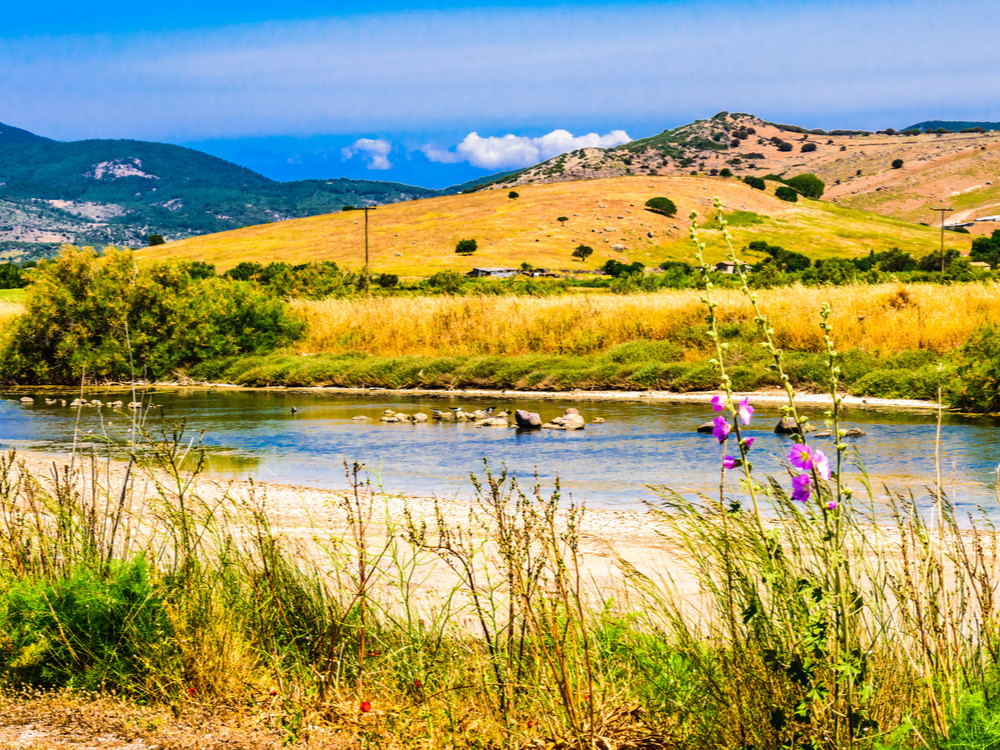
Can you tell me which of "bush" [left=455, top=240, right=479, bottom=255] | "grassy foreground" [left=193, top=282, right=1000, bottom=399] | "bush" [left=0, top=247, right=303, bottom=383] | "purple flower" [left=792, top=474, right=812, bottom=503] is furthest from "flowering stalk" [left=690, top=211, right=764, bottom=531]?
"bush" [left=455, top=240, right=479, bottom=255]

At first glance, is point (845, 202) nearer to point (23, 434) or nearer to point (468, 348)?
point (468, 348)

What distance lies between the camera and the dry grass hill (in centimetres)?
7756

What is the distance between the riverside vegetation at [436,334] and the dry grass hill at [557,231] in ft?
123

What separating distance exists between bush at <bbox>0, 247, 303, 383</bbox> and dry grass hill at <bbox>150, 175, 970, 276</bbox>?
37818 mm

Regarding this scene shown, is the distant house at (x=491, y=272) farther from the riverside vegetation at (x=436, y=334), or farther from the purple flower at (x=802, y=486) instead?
the purple flower at (x=802, y=486)

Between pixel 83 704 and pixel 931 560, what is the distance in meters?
3.76

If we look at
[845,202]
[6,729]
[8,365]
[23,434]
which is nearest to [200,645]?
[6,729]

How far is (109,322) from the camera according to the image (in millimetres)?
27312

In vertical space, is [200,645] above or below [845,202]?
below

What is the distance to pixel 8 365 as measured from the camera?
27.2m

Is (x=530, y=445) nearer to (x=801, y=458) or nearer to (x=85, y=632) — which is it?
(x=85, y=632)

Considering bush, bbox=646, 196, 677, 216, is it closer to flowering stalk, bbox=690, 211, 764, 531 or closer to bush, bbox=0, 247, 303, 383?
bush, bbox=0, 247, 303, 383

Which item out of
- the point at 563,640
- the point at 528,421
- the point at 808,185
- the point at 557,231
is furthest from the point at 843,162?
the point at 563,640

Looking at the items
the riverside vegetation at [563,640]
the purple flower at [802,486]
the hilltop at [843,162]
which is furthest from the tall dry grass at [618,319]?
the hilltop at [843,162]
